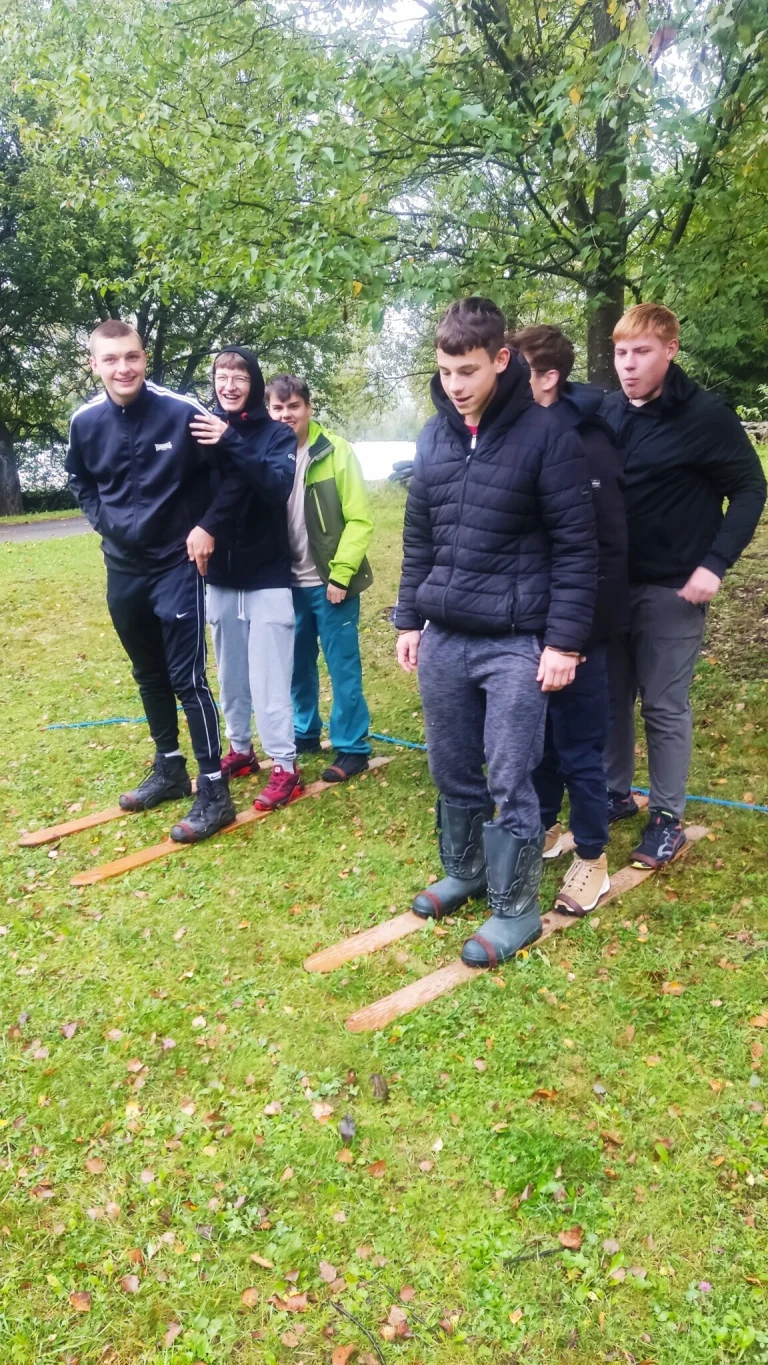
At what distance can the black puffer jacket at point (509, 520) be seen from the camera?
2893mm

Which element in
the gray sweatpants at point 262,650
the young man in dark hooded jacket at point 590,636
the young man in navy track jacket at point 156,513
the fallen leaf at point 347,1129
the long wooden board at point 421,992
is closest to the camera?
the fallen leaf at point 347,1129

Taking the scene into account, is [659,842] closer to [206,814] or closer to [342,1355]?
[206,814]

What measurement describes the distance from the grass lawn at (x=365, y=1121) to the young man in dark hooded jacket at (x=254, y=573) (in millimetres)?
654

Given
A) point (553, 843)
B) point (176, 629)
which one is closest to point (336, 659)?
point (176, 629)

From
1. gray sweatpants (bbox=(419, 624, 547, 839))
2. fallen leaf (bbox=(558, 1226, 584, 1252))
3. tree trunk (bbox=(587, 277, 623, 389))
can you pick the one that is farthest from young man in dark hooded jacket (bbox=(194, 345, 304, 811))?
tree trunk (bbox=(587, 277, 623, 389))

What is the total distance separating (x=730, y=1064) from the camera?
2738 mm

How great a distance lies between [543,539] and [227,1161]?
7.14ft

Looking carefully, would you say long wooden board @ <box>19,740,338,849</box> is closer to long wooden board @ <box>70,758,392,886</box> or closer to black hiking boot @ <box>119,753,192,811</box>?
black hiking boot @ <box>119,753,192,811</box>

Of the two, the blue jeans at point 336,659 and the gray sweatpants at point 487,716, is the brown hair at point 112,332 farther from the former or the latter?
the gray sweatpants at point 487,716

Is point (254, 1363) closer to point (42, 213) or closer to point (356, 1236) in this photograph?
point (356, 1236)

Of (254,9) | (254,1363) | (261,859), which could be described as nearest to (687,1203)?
(254,1363)

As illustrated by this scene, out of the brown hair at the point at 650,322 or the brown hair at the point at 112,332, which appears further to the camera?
the brown hair at the point at 112,332

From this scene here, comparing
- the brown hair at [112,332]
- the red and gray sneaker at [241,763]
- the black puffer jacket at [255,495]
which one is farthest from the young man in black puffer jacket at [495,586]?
the red and gray sneaker at [241,763]

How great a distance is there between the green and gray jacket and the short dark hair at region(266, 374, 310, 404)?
200 millimetres
